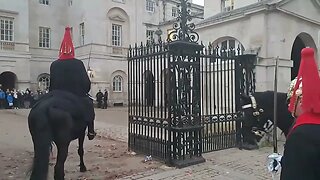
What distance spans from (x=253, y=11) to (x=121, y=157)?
756 cm

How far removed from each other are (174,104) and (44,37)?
29249mm

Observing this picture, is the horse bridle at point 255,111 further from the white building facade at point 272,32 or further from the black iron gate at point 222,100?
the white building facade at point 272,32

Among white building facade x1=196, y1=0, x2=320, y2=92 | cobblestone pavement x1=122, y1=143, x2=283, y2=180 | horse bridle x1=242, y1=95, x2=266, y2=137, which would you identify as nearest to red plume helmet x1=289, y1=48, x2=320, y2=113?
horse bridle x1=242, y1=95, x2=266, y2=137

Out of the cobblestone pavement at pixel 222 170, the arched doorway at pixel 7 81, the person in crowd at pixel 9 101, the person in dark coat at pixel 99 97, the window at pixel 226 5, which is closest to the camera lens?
the cobblestone pavement at pixel 222 170

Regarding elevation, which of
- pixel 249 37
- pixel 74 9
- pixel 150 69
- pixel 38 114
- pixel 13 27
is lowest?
pixel 38 114

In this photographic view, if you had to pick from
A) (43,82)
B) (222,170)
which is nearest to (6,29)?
(43,82)

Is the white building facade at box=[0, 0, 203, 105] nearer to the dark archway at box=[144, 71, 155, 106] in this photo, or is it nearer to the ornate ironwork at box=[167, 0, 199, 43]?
the dark archway at box=[144, 71, 155, 106]

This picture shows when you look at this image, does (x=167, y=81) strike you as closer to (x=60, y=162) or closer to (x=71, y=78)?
(x=71, y=78)

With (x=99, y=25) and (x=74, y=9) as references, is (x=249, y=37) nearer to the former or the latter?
(x=99, y=25)

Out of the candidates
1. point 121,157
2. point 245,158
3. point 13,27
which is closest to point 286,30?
point 245,158

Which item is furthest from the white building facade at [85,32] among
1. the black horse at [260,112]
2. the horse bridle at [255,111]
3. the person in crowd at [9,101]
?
the horse bridle at [255,111]

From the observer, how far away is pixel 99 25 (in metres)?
31.2

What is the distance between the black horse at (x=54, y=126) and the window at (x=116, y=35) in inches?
1080

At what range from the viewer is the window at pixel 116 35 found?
32.8 metres
